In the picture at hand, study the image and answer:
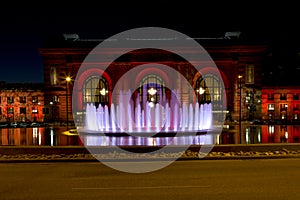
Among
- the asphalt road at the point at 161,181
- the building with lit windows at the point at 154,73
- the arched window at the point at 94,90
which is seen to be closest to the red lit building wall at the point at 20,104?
the building with lit windows at the point at 154,73

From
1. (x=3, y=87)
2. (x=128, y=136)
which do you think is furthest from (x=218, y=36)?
(x=128, y=136)

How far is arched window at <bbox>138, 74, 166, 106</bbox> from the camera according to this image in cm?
7144

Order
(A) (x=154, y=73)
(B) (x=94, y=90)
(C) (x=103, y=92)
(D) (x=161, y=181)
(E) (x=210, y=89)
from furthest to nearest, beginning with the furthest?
(A) (x=154, y=73) < (B) (x=94, y=90) < (E) (x=210, y=89) < (C) (x=103, y=92) < (D) (x=161, y=181)

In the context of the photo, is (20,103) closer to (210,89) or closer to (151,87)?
(151,87)

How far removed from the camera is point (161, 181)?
11531mm

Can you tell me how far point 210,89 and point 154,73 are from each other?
10770mm

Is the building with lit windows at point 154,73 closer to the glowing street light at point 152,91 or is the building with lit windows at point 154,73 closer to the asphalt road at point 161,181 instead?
the glowing street light at point 152,91

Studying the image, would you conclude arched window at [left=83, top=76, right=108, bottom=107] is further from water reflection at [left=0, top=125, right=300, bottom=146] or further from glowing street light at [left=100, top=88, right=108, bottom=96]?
water reflection at [left=0, top=125, right=300, bottom=146]

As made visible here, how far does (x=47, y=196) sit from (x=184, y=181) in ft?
13.2

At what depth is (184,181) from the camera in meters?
11.5

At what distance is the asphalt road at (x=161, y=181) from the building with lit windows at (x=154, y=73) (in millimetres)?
54841

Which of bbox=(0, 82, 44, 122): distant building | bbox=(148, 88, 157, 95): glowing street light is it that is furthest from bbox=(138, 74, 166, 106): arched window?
bbox=(0, 82, 44, 122): distant building

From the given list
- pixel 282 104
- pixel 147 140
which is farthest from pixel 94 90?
pixel 147 140

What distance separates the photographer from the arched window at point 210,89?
70.5 m
